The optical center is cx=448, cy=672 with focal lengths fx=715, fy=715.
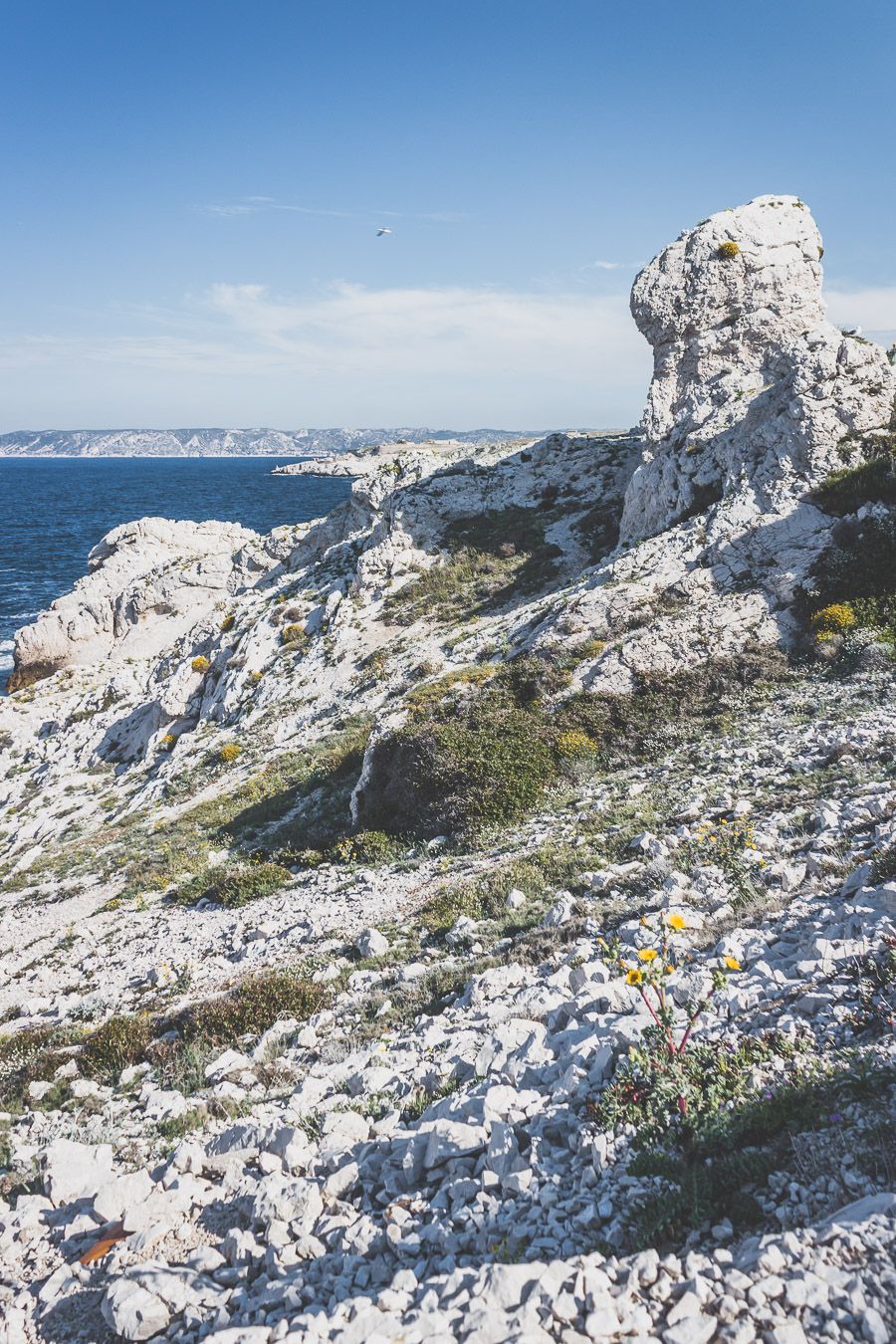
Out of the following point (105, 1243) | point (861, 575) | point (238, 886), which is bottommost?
point (238, 886)

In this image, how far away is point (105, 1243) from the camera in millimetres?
5688

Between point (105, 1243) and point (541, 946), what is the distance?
18.6 ft

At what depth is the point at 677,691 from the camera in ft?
60.5

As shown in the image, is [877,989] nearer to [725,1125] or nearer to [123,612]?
[725,1125]

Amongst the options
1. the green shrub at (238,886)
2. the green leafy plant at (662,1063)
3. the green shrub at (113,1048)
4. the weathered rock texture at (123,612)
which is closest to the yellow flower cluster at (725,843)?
the green leafy plant at (662,1063)

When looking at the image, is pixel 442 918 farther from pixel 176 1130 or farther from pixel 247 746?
pixel 247 746

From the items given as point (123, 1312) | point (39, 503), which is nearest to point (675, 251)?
point (123, 1312)

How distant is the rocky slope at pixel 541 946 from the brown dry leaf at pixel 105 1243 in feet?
0.09

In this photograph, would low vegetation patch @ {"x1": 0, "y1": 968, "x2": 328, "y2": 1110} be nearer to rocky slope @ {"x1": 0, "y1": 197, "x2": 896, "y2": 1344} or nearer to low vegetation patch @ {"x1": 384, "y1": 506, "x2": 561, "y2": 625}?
rocky slope @ {"x1": 0, "y1": 197, "x2": 896, "y2": 1344}

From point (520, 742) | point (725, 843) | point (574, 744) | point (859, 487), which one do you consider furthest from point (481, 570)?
point (725, 843)

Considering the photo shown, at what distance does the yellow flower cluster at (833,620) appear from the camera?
58.7 feet

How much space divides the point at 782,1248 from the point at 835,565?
1863 cm

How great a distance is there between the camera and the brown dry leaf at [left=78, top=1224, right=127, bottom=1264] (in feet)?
18.3

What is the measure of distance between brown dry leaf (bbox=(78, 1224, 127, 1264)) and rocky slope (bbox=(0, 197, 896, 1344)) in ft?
0.09
